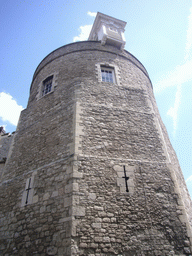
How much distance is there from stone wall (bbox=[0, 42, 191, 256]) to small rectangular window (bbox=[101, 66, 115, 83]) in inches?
11.7

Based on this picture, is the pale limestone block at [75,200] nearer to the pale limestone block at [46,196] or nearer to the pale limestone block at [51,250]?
the pale limestone block at [46,196]

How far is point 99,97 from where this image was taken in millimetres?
7891

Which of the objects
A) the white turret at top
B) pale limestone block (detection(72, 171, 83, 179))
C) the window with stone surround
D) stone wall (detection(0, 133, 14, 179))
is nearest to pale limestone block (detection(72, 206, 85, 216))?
pale limestone block (detection(72, 171, 83, 179))

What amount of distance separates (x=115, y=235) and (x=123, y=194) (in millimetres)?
1119

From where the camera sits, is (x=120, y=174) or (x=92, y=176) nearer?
(x=92, y=176)

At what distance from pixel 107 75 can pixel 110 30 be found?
3.41 metres

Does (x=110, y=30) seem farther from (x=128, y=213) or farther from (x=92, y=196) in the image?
(x=128, y=213)

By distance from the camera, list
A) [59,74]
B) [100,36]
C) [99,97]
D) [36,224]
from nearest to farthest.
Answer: [36,224], [99,97], [59,74], [100,36]

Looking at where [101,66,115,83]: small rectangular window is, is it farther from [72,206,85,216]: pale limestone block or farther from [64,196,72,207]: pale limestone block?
[72,206,85,216]: pale limestone block

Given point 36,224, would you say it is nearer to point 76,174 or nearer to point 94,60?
point 76,174

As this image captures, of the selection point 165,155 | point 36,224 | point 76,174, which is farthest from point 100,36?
point 36,224

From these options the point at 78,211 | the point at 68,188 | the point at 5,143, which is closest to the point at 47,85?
the point at 5,143

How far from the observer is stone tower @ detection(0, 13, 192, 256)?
4922mm

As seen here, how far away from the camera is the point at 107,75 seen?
9164 millimetres
